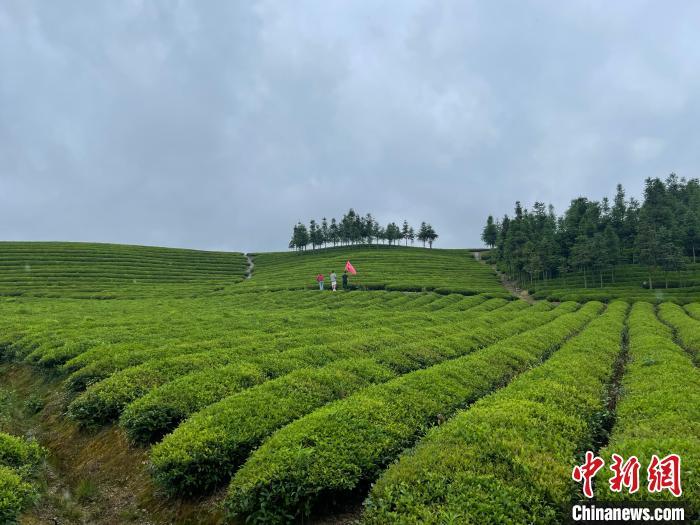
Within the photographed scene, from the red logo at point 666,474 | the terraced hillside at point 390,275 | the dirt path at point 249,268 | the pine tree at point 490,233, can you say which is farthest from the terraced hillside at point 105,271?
the pine tree at point 490,233

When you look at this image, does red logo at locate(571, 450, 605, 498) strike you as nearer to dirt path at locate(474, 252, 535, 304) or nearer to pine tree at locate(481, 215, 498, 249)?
dirt path at locate(474, 252, 535, 304)

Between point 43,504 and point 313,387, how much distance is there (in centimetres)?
729

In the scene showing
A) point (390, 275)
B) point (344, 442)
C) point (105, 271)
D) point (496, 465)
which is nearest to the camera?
point (496, 465)

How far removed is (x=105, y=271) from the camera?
282 ft

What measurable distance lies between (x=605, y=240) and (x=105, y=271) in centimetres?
10914

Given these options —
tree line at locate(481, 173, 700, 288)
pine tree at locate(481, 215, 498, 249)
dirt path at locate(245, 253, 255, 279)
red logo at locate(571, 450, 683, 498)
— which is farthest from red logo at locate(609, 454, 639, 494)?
pine tree at locate(481, 215, 498, 249)

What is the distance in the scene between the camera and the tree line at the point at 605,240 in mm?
82500

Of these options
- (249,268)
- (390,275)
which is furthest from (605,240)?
(249,268)

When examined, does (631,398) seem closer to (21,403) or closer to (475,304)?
(21,403)

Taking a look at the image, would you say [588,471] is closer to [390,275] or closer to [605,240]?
[390,275]

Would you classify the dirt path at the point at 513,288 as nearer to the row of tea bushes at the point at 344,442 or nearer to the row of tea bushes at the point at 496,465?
Answer: the row of tea bushes at the point at 344,442

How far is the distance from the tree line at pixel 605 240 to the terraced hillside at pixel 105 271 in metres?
66.5

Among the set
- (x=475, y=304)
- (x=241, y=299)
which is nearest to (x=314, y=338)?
(x=241, y=299)

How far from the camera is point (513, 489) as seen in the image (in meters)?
7.28
